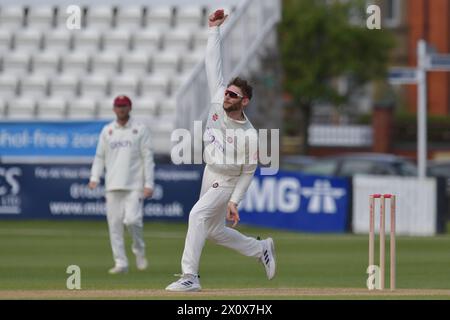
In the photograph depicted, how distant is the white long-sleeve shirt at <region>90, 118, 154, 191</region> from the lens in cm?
1889

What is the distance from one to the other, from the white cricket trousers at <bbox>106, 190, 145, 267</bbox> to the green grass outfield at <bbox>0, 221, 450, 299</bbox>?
343 millimetres

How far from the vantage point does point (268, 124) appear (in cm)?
3569

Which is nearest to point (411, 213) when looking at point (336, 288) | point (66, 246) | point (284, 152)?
point (66, 246)

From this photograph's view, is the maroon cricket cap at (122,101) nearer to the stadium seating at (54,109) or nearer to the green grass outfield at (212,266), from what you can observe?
the green grass outfield at (212,266)

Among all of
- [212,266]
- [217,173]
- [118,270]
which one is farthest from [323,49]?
[217,173]

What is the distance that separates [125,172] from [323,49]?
1274 inches

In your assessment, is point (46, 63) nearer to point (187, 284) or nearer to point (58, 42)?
point (58, 42)

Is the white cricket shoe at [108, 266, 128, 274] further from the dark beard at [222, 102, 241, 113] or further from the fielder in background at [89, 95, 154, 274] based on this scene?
the dark beard at [222, 102, 241, 113]

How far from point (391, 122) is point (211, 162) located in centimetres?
3795

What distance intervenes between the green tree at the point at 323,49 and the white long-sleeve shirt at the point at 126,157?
1206 inches

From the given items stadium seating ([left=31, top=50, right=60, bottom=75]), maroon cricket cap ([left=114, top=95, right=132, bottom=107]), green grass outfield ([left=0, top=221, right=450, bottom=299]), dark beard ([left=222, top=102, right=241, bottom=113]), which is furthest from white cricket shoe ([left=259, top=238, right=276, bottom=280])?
stadium seating ([left=31, top=50, right=60, bottom=75])

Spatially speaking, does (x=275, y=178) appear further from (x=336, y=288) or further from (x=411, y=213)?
(x=336, y=288)

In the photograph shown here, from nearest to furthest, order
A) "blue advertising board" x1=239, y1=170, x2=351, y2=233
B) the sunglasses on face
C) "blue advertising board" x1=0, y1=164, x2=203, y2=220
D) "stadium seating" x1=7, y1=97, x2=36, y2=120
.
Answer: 1. the sunglasses on face
2. "blue advertising board" x1=239, y1=170, x2=351, y2=233
3. "blue advertising board" x1=0, y1=164, x2=203, y2=220
4. "stadium seating" x1=7, y1=97, x2=36, y2=120

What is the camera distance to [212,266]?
801 inches
